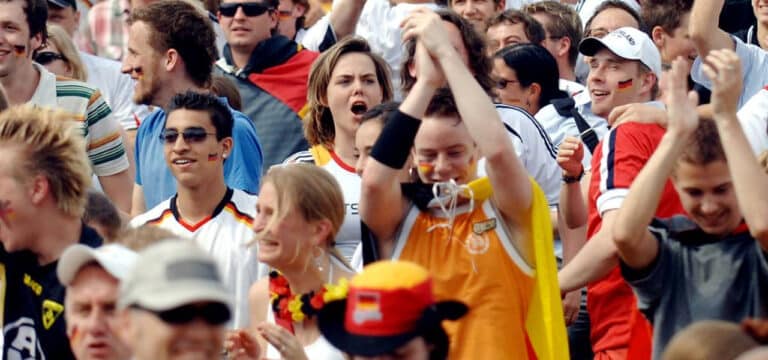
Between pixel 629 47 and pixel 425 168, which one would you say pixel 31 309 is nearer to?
pixel 425 168

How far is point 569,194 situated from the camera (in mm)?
7234

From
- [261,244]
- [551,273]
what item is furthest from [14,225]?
[551,273]

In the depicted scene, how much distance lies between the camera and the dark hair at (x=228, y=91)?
8.90 m

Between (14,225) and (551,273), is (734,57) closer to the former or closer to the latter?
(551,273)

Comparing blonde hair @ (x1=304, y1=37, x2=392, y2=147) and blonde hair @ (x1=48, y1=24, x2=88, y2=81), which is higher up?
blonde hair @ (x1=304, y1=37, x2=392, y2=147)

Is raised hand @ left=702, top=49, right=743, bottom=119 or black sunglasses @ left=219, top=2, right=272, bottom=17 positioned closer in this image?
raised hand @ left=702, top=49, right=743, bottom=119

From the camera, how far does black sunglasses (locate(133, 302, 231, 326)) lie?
4.22 m

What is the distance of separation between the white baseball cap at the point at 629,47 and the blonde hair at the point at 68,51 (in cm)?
330

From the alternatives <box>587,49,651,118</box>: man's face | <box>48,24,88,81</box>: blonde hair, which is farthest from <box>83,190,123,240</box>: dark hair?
<box>48,24,88,81</box>: blonde hair

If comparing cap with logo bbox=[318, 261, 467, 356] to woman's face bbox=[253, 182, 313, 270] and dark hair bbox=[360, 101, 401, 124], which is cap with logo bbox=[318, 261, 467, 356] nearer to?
woman's face bbox=[253, 182, 313, 270]

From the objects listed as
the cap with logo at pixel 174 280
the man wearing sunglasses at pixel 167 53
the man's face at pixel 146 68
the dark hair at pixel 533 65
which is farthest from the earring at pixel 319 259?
the dark hair at pixel 533 65

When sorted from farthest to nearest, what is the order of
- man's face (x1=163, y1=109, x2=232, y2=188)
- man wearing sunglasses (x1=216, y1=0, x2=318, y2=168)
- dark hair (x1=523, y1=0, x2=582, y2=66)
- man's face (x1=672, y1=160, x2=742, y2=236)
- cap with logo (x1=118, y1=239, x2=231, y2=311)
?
dark hair (x1=523, y1=0, x2=582, y2=66), man wearing sunglasses (x1=216, y1=0, x2=318, y2=168), man's face (x1=163, y1=109, x2=232, y2=188), man's face (x1=672, y1=160, x2=742, y2=236), cap with logo (x1=118, y1=239, x2=231, y2=311)

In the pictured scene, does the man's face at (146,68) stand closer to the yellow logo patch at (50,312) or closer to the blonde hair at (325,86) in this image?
the blonde hair at (325,86)

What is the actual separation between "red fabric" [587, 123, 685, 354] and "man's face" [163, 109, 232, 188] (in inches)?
67.4
